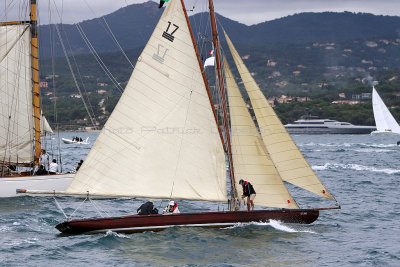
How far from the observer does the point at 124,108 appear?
26781mm

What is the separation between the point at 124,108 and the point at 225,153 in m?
4.41

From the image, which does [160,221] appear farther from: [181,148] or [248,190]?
[248,190]

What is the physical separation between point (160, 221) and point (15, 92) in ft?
57.6

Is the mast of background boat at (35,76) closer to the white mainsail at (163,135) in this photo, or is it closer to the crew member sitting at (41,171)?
the crew member sitting at (41,171)

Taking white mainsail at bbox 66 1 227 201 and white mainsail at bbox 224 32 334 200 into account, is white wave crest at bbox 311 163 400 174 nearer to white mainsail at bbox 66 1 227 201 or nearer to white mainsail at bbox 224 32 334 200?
white mainsail at bbox 224 32 334 200

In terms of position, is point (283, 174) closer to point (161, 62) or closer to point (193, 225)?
point (193, 225)

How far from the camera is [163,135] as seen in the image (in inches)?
1079

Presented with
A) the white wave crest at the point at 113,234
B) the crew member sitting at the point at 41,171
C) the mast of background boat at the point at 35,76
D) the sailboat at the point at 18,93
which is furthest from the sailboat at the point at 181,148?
the sailboat at the point at 18,93

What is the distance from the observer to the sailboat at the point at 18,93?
133 ft

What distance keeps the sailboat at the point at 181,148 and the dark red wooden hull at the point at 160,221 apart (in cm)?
4

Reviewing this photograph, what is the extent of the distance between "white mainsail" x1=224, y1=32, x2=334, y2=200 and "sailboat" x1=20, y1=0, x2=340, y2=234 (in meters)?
0.04

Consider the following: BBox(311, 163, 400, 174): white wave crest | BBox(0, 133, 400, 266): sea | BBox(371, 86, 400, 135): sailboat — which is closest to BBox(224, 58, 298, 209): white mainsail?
BBox(0, 133, 400, 266): sea

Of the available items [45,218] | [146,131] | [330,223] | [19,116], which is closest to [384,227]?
[330,223]

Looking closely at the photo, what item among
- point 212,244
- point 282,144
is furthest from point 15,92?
point 212,244
